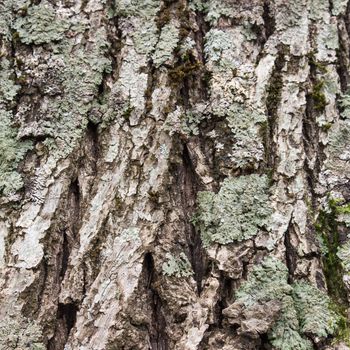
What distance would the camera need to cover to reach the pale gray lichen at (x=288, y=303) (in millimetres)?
1708

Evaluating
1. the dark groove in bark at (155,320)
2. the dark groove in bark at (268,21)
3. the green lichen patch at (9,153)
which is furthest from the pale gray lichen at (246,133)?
the green lichen patch at (9,153)

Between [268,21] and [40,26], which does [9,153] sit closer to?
[40,26]

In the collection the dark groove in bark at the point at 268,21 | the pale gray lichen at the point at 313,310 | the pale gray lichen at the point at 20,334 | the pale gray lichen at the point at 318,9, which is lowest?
the pale gray lichen at the point at 20,334

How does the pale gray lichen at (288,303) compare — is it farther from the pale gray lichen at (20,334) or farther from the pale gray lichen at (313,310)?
the pale gray lichen at (20,334)

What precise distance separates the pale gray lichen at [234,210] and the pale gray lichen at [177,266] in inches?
4.1

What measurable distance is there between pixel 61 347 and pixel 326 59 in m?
1.64

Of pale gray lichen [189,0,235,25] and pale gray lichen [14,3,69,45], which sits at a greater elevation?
pale gray lichen [189,0,235,25]

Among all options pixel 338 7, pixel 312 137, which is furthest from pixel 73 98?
pixel 338 7

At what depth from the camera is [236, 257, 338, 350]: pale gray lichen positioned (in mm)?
1708

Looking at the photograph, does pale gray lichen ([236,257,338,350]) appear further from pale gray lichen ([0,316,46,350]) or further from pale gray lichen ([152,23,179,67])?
pale gray lichen ([152,23,179,67])

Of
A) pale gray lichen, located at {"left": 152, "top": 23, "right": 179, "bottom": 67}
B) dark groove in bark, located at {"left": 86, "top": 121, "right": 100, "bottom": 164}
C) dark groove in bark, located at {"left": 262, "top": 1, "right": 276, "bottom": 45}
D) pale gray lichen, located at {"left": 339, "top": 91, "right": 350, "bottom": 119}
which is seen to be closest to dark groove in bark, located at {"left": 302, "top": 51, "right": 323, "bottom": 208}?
pale gray lichen, located at {"left": 339, "top": 91, "right": 350, "bottom": 119}

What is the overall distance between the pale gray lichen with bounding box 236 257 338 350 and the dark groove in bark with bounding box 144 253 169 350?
0.29 meters

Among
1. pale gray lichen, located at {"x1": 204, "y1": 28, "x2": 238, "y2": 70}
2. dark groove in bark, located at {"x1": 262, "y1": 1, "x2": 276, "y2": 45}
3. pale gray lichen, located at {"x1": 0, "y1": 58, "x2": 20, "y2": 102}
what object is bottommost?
pale gray lichen, located at {"x1": 0, "y1": 58, "x2": 20, "y2": 102}

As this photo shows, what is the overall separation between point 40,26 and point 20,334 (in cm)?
127
